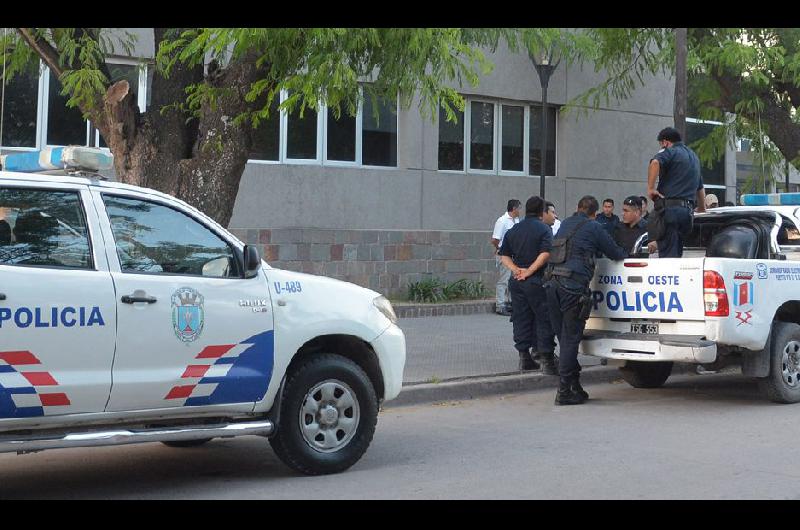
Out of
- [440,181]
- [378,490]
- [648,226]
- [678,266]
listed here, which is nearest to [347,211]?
[440,181]

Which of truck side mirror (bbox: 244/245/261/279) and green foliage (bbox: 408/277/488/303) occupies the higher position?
truck side mirror (bbox: 244/245/261/279)

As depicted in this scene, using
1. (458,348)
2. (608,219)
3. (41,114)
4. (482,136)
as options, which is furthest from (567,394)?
(482,136)

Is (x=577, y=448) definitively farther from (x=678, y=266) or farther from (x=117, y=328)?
(x=117, y=328)

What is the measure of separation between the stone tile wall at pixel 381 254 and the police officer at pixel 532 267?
21.5 feet

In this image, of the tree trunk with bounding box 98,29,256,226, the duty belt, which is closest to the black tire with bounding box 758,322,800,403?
the duty belt

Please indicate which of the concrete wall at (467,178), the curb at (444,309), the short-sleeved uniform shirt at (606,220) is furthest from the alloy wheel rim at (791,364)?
the concrete wall at (467,178)

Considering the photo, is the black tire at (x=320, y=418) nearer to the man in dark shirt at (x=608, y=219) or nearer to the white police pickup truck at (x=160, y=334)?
the white police pickup truck at (x=160, y=334)

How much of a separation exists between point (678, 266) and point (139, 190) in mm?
5191

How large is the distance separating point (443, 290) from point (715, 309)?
32.7 ft

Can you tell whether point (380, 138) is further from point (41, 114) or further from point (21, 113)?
point (21, 113)

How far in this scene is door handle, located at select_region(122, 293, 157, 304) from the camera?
6.45 meters

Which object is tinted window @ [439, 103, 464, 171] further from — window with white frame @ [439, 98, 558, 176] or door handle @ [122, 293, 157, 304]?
door handle @ [122, 293, 157, 304]

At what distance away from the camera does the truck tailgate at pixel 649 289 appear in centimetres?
991

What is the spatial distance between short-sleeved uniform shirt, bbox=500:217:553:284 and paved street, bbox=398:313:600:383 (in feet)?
3.98
